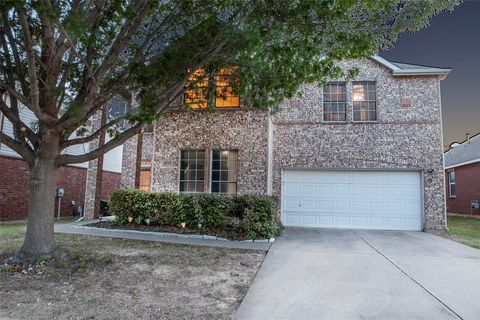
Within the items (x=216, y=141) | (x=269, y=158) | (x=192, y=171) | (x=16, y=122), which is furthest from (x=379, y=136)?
(x=16, y=122)

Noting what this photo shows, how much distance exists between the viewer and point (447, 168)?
74.5ft

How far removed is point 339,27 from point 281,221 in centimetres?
816

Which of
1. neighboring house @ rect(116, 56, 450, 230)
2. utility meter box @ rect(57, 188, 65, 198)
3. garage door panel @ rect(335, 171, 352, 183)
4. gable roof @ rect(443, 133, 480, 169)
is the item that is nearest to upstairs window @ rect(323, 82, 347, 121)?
neighboring house @ rect(116, 56, 450, 230)

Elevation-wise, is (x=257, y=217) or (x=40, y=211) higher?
(x=40, y=211)

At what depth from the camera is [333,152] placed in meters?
13.1

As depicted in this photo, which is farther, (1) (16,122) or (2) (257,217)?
(2) (257,217)

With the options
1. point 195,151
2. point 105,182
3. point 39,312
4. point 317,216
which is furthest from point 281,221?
point 105,182

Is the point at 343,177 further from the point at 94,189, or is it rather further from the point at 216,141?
the point at 94,189

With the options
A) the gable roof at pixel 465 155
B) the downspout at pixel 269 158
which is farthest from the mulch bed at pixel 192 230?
the gable roof at pixel 465 155

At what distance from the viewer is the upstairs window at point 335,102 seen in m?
13.4

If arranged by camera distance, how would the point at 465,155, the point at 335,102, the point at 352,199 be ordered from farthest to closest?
the point at 465,155 < the point at 335,102 < the point at 352,199

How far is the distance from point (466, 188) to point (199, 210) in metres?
18.4

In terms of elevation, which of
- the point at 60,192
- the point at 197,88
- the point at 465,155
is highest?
the point at 465,155

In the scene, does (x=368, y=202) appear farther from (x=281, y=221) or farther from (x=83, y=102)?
(x=83, y=102)
